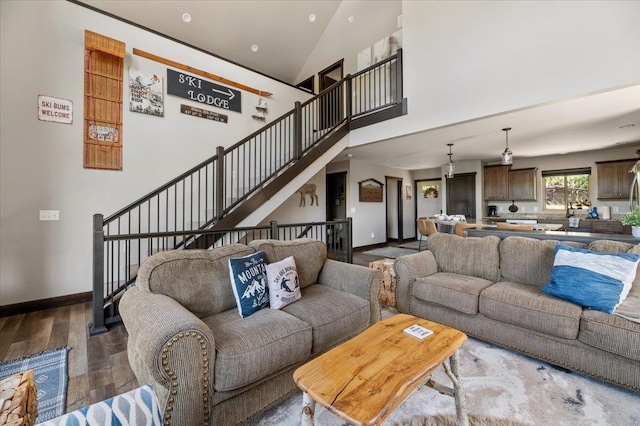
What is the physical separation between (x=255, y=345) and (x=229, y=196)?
3624mm

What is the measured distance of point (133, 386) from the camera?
190 cm

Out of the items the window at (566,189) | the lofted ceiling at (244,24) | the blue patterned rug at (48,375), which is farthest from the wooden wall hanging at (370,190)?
the blue patterned rug at (48,375)

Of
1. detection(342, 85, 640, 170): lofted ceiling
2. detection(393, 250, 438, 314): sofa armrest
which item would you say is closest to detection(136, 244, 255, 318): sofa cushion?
detection(393, 250, 438, 314): sofa armrest

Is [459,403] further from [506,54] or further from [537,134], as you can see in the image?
[537,134]

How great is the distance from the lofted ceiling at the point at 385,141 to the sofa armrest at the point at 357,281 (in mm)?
2862

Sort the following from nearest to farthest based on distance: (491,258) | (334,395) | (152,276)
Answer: (334,395)
(152,276)
(491,258)

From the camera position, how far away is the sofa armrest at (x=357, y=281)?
234 cm

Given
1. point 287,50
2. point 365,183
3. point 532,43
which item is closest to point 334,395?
point 532,43

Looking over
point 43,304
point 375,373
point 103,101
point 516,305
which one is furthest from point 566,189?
point 43,304

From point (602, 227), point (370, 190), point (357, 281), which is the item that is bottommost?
point (357, 281)

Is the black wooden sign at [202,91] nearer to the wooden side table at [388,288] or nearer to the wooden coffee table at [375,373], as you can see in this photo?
the wooden side table at [388,288]

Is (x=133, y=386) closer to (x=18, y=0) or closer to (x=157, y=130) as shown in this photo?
(x=157, y=130)

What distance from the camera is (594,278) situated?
2.08m

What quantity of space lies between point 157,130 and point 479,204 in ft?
24.0
